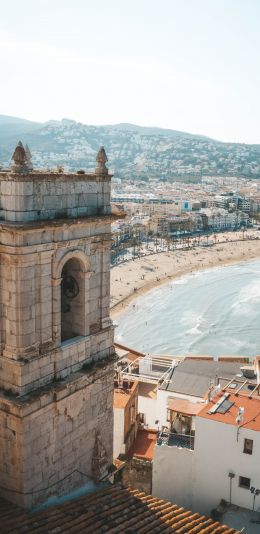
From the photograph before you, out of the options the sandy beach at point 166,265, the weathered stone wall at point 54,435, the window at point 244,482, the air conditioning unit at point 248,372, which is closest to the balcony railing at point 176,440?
the window at point 244,482

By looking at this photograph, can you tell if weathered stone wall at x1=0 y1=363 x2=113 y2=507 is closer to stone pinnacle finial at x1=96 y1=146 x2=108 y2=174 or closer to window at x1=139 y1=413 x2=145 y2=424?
stone pinnacle finial at x1=96 y1=146 x2=108 y2=174

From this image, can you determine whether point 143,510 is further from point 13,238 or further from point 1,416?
point 13,238

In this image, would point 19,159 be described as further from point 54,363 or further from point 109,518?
point 109,518

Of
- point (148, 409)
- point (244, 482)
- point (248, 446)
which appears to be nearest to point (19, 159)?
point (248, 446)

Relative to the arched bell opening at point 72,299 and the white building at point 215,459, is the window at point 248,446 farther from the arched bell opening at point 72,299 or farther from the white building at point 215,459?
the arched bell opening at point 72,299

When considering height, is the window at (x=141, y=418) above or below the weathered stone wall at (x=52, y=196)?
below

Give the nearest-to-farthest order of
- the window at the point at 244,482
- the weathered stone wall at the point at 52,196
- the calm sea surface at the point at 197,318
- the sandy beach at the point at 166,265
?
the weathered stone wall at the point at 52,196 → the window at the point at 244,482 → the calm sea surface at the point at 197,318 → the sandy beach at the point at 166,265
